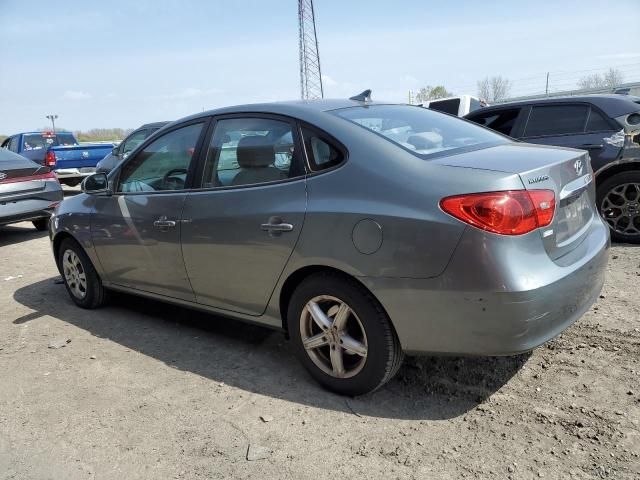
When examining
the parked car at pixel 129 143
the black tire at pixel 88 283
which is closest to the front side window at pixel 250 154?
the black tire at pixel 88 283

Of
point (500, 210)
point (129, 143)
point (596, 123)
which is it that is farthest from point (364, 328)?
point (129, 143)

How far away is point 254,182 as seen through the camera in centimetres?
325

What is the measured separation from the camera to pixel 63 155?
13.1 metres

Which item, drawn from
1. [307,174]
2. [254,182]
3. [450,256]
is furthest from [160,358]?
[450,256]

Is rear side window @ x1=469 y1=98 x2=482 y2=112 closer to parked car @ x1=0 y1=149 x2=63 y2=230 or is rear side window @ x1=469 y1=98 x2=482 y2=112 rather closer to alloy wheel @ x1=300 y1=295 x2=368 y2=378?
parked car @ x1=0 y1=149 x2=63 y2=230

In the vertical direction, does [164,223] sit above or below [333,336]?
above

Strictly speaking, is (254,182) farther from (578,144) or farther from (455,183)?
(578,144)

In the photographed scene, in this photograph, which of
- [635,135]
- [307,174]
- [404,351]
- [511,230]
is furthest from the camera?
[635,135]

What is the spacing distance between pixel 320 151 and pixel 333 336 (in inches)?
40.6

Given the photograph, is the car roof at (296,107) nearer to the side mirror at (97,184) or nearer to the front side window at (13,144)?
the side mirror at (97,184)

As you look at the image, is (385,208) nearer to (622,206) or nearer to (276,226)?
(276,226)

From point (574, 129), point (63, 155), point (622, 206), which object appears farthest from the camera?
point (63, 155)

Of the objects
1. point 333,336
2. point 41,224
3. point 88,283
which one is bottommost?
point 41,224

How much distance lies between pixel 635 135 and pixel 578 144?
549 mm
